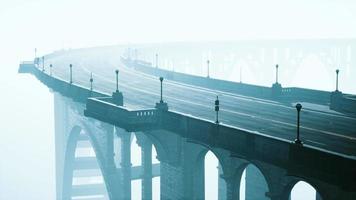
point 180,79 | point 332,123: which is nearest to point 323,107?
point 332,123

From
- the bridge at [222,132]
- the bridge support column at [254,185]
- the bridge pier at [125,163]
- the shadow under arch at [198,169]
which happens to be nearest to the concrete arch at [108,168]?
the bridge at [222,132]

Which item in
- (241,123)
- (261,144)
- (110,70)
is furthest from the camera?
(110,70)

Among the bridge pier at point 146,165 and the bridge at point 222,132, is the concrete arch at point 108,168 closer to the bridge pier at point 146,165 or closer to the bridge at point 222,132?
the bridge at point 222,132

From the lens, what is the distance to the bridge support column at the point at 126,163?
64.8 meters

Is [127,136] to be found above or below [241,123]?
below

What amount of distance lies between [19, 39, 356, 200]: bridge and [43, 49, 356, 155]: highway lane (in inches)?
2.9

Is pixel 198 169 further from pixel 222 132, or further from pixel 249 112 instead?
pixel 249 112

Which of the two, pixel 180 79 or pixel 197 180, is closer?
pixel 197 180

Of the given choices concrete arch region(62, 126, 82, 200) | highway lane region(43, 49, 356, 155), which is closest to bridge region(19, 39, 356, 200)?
highway lane region(43, 49, 356, 155)

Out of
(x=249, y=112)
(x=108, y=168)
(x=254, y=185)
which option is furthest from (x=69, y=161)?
(x=249, y=112)

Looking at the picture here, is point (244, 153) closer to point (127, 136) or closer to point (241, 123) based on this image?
point (241, 123)

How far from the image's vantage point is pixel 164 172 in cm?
4556

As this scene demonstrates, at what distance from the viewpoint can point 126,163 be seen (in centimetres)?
6738

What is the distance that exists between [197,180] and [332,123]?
1195cm
